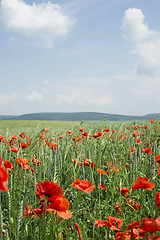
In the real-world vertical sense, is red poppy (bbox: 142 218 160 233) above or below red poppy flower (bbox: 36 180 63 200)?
below

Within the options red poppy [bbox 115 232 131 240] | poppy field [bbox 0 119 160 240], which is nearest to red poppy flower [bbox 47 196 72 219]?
poppy field [bbox 0 119 160 240]

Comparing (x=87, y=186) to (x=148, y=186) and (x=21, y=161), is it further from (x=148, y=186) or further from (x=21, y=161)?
(x=21, y=161)

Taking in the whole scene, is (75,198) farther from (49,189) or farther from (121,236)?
(49,189)

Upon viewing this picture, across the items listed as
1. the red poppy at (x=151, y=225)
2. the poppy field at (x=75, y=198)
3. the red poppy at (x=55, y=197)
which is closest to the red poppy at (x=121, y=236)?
the poppy field at (x=75, y=198)

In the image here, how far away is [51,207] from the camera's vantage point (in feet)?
2.69

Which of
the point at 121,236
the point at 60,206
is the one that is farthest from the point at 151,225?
the point at 60,206

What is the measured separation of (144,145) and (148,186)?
7.54 ft

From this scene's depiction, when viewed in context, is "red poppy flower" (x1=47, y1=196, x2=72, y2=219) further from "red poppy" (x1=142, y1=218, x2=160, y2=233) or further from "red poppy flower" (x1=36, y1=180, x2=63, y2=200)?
"red poppy" (x1=142, y1=218, x2=160, y2=233)

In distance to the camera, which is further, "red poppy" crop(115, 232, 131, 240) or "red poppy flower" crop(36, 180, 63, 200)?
"red poppy" crop(115, 232, 131, 240)

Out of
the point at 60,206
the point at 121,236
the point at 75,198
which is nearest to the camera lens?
the point at 60,206

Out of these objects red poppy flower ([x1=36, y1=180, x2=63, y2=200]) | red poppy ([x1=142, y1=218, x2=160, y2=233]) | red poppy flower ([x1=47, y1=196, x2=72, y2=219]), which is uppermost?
red poppy flower ([x1=36, y1=180, x2=63, y2=200])

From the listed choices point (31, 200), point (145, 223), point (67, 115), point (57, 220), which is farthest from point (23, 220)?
point (67, 115)

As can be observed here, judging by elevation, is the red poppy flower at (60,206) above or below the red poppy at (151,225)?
above

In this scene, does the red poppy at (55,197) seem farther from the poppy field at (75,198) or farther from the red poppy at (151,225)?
the red poppy at (151,225)
